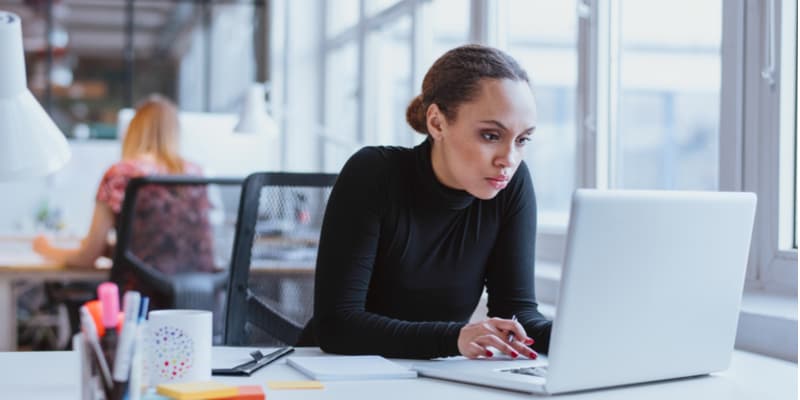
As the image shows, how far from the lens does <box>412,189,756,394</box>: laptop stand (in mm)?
1188

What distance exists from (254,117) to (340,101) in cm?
205

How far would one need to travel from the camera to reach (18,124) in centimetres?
114

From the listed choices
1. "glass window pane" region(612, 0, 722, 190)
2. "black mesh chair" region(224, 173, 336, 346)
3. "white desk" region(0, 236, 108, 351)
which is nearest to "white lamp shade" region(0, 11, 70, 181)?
"black mesh chair" region(224, 173, 336, 346)

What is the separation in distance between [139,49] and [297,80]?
121 inches

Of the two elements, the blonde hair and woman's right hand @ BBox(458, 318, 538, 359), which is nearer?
woman's right hand @ BBox(458, 318, 538, 359)

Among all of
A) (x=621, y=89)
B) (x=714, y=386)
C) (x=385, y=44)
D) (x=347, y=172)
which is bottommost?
(x=714, y=386)

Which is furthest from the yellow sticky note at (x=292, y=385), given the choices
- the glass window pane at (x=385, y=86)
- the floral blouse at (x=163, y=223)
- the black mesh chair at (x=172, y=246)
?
the glass window pane at (x=385, y=86)

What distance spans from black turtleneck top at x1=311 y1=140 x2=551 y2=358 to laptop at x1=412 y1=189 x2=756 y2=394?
0.29 meters

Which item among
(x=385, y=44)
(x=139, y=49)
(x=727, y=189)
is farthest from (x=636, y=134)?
(x=139, y=49)

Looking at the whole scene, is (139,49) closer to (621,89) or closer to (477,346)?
(621,89)

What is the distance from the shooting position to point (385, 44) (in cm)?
478

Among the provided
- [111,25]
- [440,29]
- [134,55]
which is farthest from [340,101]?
[111,25]

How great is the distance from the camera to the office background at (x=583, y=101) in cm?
193

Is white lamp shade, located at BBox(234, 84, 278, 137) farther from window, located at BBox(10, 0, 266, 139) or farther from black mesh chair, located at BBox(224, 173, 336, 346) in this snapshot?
window, located at BBox(10, 0, 266, 139)
